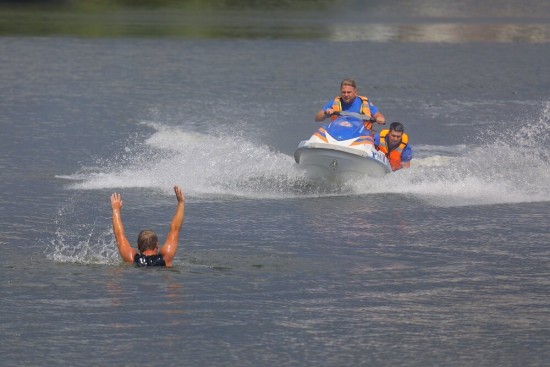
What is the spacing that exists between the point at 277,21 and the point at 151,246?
118 ft

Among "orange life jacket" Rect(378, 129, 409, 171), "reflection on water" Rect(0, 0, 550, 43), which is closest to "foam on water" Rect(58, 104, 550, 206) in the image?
"orange life jacket" Rect(378, 129, 409, 171)

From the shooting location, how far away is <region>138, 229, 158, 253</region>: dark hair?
1198 centimetres

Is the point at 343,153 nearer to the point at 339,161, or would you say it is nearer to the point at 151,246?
the point at 339,161

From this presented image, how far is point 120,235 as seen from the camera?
477 inches

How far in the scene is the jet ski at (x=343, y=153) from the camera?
16500 millimetres

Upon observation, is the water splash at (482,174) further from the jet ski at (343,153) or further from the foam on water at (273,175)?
the jet ski at (343,153)

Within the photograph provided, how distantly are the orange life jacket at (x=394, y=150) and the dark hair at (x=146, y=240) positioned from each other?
18.6ft

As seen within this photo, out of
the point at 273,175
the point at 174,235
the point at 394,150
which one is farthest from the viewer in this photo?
the point at 273,175

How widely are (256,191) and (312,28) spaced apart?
2815 centimetres

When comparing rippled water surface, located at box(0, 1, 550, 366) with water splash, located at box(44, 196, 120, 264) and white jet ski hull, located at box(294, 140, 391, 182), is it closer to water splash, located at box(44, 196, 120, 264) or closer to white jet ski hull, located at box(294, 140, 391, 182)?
water splash, located at box(44, 196, 120, 264)

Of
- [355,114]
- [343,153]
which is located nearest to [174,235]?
[343,153]

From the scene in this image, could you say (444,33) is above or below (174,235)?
above

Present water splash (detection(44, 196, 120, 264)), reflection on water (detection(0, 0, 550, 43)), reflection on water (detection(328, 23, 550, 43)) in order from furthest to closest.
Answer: reflection on water (detection(0, 0, 550, 43)) < reflection on water (detection(328, 23, 550, 43)) < water splash (detection(44, 196, 120, 264))

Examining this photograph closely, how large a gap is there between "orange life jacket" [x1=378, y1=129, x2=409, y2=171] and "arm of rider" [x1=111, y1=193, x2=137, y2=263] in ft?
18.6
